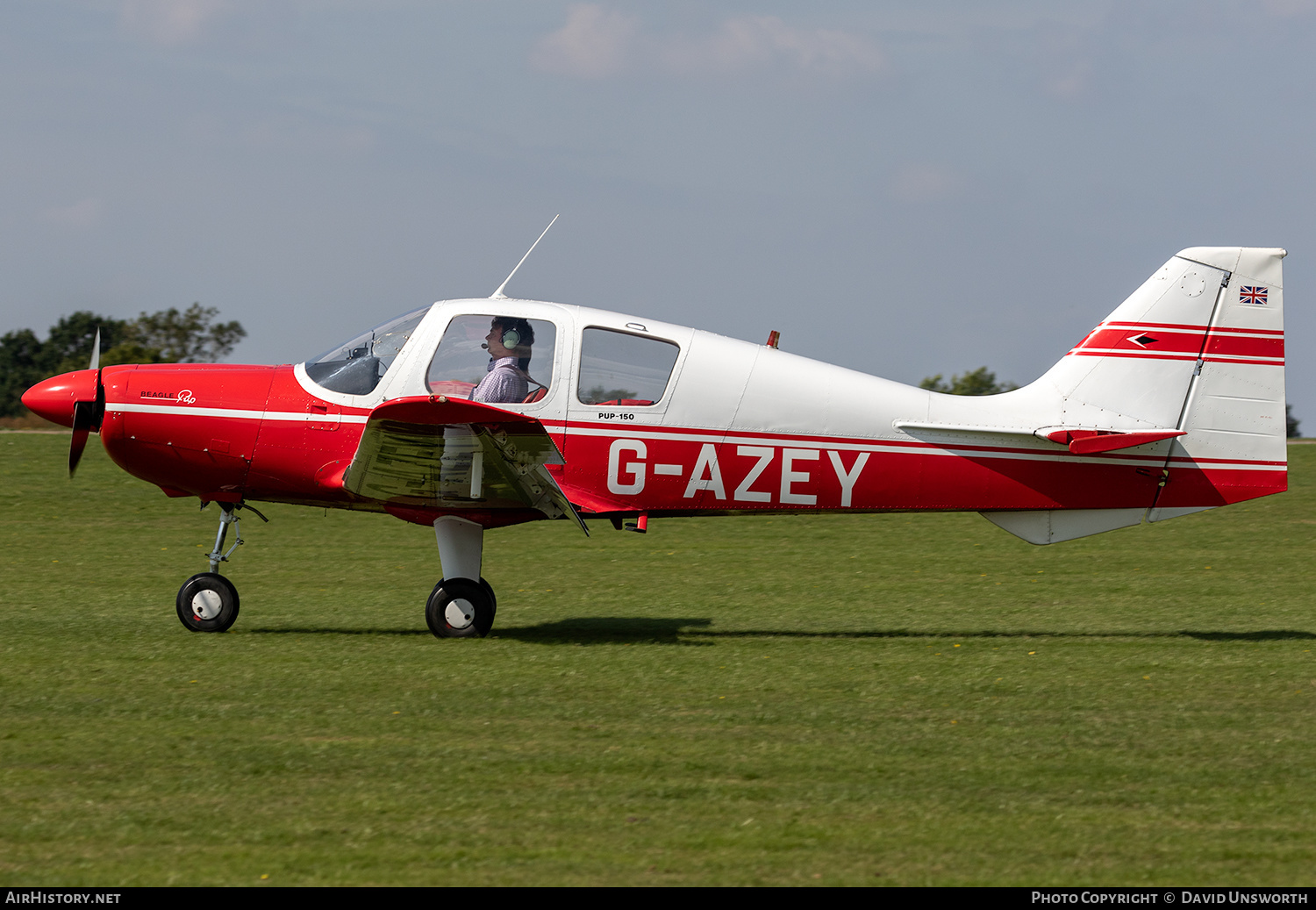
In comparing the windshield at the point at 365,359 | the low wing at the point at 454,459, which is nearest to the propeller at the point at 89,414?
the windshield at the point at 365,359

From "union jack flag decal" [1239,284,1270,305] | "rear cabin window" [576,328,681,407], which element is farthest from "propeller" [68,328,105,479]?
"union jack flag decal" [1239,284,1270,305]

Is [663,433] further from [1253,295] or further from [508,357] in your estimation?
[1253,295]

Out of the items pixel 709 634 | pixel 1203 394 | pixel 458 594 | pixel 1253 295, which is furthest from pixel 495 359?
pixel 1253 295

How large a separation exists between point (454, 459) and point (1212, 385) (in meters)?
5.29

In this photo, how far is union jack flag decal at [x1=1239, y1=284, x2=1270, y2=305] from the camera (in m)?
8.71

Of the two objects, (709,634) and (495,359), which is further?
(709,634)

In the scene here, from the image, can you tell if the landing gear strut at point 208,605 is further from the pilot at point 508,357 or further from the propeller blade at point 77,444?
the pilot at point 508,357

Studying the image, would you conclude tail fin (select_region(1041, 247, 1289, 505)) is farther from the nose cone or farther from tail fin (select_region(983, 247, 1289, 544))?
the nose cone

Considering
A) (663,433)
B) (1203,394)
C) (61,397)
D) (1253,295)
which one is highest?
(1253,295)

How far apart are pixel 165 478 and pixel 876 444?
4.91 meters

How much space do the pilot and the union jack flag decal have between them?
498 centimetres

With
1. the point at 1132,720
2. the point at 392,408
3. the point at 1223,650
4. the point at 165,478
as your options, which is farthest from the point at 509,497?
the point at 1223,650

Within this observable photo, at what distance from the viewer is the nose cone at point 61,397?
8.26 meters

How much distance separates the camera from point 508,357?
8.33 meters
